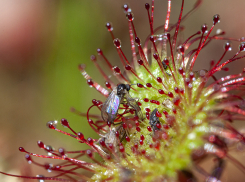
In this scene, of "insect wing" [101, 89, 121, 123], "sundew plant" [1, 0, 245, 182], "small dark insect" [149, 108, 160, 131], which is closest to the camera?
"sundew plant" [1, 0, 245, 182]

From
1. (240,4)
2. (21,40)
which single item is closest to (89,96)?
(21,40)

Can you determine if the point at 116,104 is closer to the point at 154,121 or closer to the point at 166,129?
the point at 154,121

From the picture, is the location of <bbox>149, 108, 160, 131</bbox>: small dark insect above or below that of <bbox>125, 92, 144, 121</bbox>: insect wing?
below

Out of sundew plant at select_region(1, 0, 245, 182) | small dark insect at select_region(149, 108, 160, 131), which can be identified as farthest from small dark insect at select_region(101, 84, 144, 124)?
small dark insect at select_region(149, 108, 160, 131)

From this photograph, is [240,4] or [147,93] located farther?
[240,4]

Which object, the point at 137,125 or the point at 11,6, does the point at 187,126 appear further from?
the point at 11,6

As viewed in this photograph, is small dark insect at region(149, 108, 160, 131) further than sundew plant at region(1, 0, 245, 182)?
Yes

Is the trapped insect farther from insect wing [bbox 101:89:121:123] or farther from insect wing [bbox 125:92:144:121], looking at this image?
insect wing [bbox 125:92:144:121]

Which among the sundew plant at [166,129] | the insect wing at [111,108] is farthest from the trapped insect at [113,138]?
the insect wing at [111,108]
